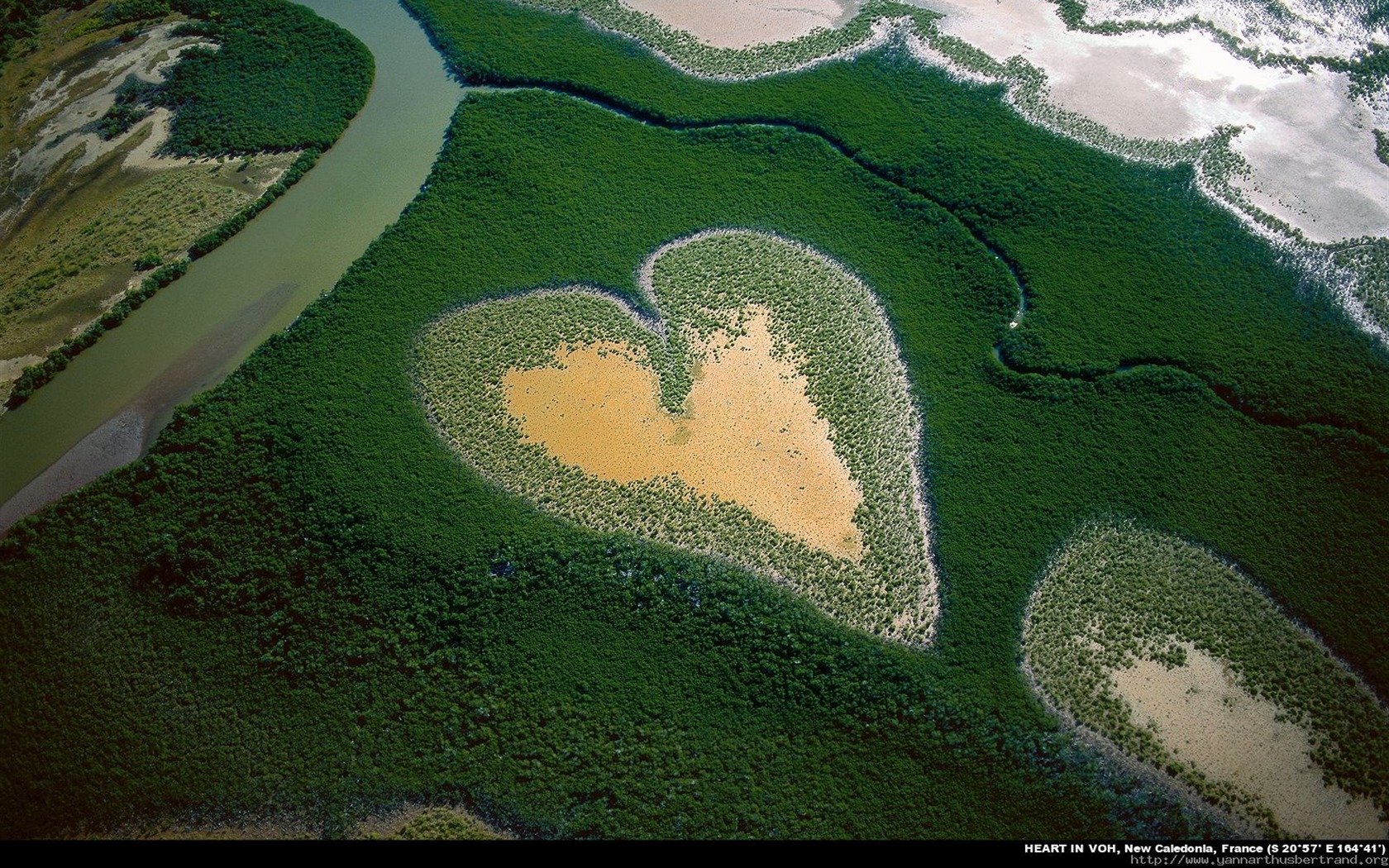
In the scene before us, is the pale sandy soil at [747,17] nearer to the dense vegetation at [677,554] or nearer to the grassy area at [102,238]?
the dense vegetation at [677,554]

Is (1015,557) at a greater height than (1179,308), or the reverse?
(1179,308)

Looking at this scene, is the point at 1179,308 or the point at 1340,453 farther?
the point at 1179,308

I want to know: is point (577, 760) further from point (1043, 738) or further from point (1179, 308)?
point (1179, 308)

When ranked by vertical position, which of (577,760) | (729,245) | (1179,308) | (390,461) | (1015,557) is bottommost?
(577,760)

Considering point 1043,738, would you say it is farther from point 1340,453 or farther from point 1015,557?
point 1340,453
